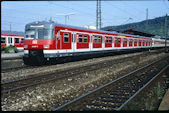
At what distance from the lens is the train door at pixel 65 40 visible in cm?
1296

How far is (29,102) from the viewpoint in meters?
5.30

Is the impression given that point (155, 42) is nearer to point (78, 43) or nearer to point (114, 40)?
point (114, 40)

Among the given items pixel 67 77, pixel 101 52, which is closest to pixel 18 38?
pixel 101 52

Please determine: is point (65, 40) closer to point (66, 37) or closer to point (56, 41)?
point (66, 37)

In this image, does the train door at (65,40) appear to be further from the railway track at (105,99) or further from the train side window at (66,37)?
the railway track at (105,99)

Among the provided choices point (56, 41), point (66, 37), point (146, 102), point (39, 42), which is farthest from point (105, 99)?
point (66, 37)

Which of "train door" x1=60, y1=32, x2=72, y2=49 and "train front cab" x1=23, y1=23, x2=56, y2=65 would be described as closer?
"train front cab" x1=23, y1=23, x2=56, y2=65

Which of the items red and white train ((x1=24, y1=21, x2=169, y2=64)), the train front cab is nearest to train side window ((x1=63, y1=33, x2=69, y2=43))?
red and white train ((x1=24, y1=21, x2=169, y2=64))

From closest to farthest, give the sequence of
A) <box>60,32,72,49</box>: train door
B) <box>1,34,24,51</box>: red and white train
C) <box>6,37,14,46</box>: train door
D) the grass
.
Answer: the grass, <box>60,32,72,49</box>: train door, <box>1,34,24,51</box>: red and white train, <box>6,37,14,46</box>: train door

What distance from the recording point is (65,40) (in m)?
13.3

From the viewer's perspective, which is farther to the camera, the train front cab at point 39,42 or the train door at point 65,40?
the train door at point 65,40

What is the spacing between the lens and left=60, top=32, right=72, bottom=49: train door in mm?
12961

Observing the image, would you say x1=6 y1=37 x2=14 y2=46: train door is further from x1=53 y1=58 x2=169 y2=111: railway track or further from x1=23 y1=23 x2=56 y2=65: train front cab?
x1=53 y1=58 x2=169 y2=111: railway track

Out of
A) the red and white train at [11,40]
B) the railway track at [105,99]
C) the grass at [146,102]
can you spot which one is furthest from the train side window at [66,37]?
the red and white train at [11,40]
